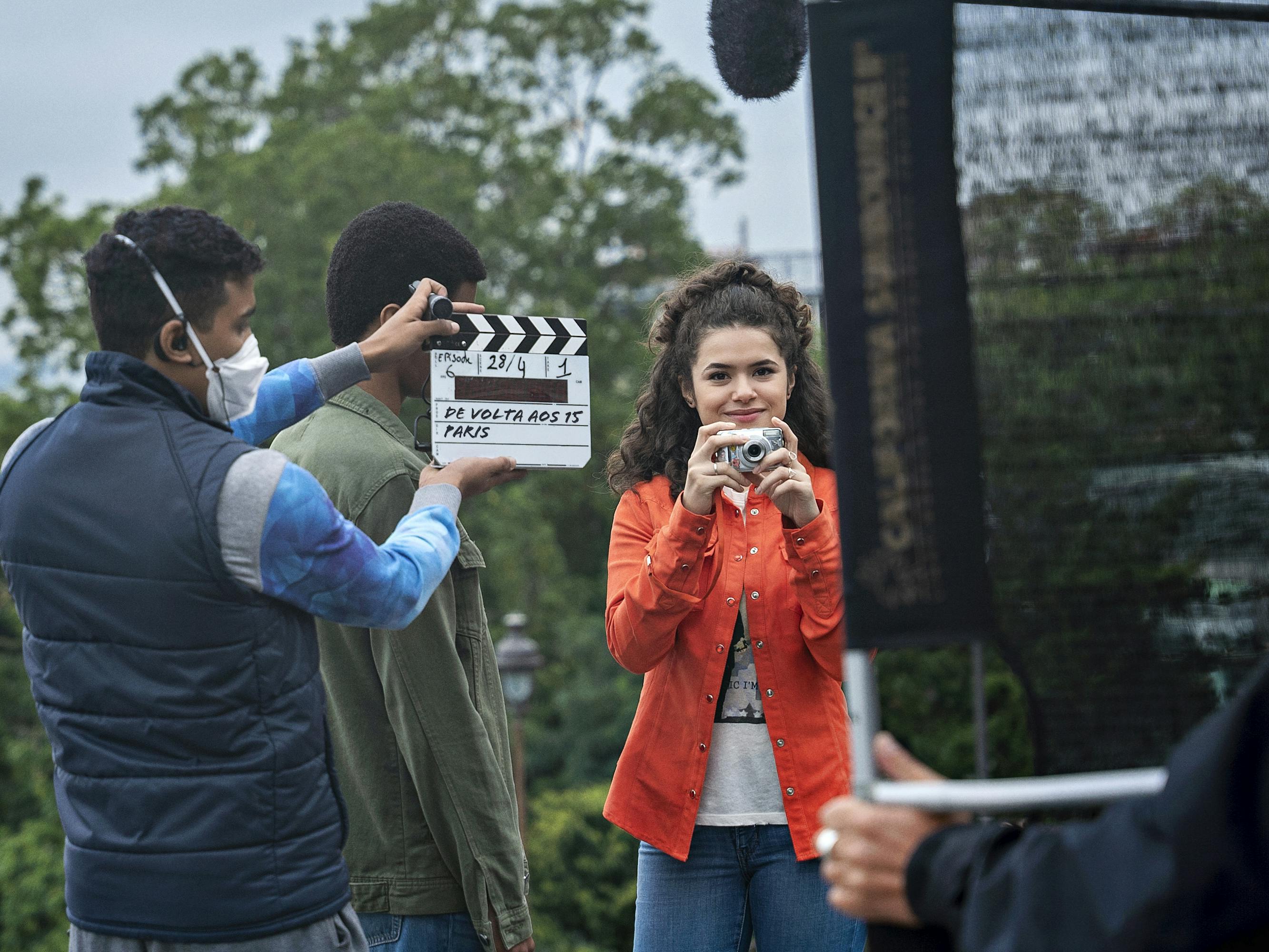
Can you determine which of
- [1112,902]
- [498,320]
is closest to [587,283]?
[498,320]

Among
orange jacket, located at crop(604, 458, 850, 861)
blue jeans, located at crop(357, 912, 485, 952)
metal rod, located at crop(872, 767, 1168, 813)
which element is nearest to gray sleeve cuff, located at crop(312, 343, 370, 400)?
orange jacket, located at crop(604, 458, 850, 861)

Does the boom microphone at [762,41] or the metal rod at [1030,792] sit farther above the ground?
the boom microphone at [762,41]

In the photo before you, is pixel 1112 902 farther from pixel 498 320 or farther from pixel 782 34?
pixel 498 320

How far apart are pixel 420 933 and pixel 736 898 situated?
72 cm

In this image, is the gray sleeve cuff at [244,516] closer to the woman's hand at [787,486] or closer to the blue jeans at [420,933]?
the blue jeans at [420,933]

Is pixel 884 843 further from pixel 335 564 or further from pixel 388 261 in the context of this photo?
pixel 388 261

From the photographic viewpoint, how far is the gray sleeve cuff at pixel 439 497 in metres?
2.67

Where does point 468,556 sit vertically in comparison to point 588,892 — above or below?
above

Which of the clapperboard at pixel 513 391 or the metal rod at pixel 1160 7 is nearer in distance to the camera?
the metal rod at pixel 1160 7

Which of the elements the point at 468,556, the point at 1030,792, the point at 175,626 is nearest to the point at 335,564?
the point at 175,626

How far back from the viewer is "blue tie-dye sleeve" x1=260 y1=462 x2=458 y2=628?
7.32 ft

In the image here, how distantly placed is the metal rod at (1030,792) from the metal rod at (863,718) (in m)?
0.09

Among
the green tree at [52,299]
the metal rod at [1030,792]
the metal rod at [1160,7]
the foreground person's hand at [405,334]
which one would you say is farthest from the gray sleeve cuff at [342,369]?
the green tree at [52,299]

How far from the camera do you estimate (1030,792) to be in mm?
1624
